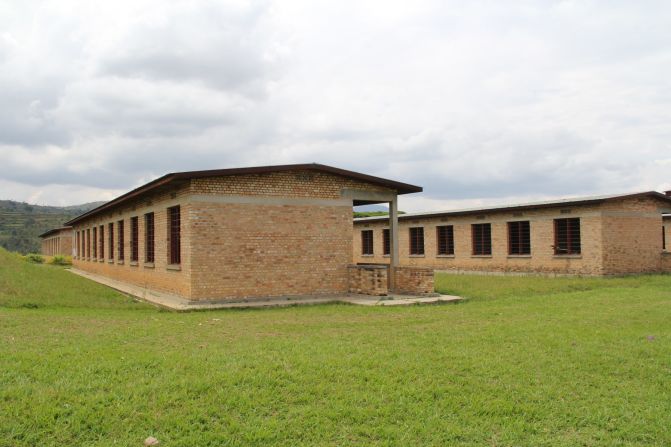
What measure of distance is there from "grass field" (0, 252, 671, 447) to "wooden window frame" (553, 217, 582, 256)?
12.4 m

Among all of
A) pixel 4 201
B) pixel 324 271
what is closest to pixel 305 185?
pixel 324 271

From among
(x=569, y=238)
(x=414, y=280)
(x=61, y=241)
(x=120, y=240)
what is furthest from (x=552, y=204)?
(x=61, y=241)

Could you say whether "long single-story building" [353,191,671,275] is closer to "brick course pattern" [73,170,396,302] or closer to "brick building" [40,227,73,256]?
"brick course pattern" [73,170,396,302]

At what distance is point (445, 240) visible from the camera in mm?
28609

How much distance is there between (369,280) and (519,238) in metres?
11.6

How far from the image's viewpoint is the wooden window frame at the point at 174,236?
15562 mm

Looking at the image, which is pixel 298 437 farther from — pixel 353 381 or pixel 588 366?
pixel 588 366

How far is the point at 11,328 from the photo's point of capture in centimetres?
896

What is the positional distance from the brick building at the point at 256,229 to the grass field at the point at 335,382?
3702 mm

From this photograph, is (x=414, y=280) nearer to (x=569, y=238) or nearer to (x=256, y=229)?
(x=256, y=229)

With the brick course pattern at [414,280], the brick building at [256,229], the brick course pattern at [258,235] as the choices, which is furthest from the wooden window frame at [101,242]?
the brick course pattern at [414,280]

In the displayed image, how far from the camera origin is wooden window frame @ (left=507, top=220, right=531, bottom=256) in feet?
79.8

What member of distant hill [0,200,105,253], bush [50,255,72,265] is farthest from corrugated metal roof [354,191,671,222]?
distant hill [0,200,105,253]

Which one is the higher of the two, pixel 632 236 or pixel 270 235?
pixel 270 235
